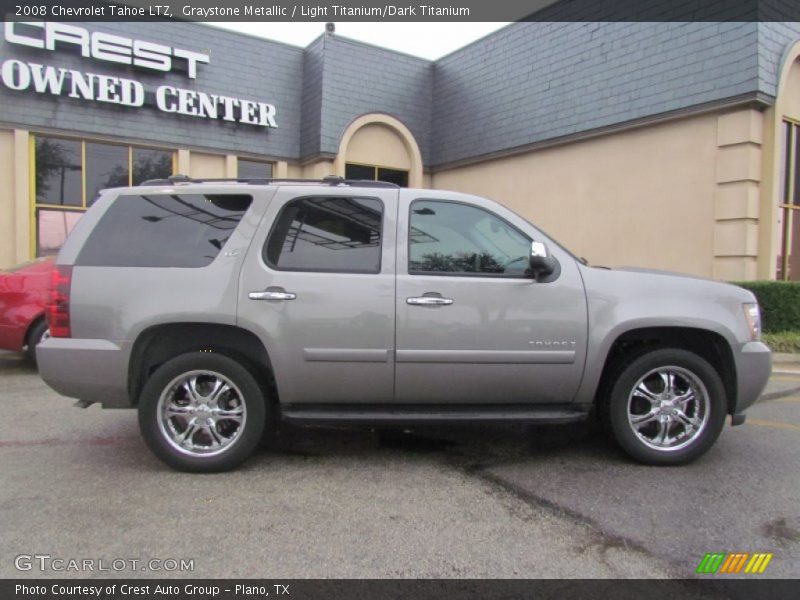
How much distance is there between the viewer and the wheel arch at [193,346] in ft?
13.1

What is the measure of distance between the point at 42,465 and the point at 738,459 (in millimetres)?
5126

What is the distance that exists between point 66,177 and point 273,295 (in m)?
10.2

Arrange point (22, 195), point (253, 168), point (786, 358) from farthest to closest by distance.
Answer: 1. point (253, 168)
2. point (22, 195)
3. point (786, 358)

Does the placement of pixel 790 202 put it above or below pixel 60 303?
above

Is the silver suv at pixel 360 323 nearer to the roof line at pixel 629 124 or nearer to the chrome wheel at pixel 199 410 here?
the chrome wheel at pixel 199 410

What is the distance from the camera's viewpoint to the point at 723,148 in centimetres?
991

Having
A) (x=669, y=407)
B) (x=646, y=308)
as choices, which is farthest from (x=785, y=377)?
(x=646, y=308)

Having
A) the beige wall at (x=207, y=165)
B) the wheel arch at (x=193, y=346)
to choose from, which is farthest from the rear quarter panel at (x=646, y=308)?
the beige wall at (x=207, y=165)

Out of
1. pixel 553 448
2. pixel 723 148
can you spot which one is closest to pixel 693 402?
pixel 553 448

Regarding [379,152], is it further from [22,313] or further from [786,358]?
[786,358]

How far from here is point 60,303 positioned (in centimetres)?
392

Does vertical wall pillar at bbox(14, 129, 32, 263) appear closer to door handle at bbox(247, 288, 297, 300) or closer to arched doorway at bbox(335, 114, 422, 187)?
arched doorway at bbox(335, 114, 422, 187)
